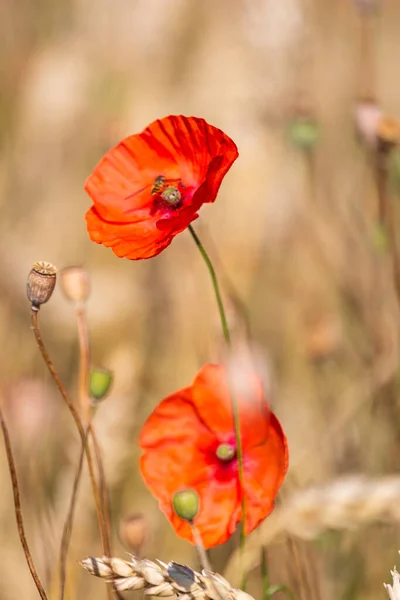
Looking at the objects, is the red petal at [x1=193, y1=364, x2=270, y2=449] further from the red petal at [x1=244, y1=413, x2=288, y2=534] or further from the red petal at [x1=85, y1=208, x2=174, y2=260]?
the red petal at [x1=85, y1=208, x2=174, y2=260]

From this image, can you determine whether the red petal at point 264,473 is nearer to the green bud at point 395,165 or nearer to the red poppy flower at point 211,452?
the red poppy flower at point 211,452

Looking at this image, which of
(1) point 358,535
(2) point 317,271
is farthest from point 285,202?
(1) point 358,535

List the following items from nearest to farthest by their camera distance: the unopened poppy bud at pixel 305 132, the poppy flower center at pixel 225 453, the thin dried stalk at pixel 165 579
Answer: the thin dried stalk at pixel 165 579 < the poppy flower center at pixel 225 453 < the unopened poppy bud at pixel 305 132

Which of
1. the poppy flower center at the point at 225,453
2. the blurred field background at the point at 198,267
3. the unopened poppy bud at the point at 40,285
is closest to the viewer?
the unopened poppy bud at the point at 40,285

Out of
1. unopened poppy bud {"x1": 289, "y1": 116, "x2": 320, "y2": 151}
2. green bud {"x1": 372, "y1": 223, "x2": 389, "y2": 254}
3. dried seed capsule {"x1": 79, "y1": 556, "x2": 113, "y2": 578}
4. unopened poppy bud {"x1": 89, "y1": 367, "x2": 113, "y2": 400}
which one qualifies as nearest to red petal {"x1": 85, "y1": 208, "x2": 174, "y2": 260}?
unopened poppy bud {"x1": 89, "y1": 367, "x2": 113, "y2": 400}

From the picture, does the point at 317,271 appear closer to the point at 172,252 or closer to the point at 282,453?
the point at 172,252

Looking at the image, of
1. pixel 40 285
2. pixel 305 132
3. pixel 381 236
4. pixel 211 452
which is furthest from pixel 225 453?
pixel 305 132

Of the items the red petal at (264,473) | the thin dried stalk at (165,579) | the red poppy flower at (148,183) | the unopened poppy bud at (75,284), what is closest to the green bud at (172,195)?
the red poppy flower at (148,183)

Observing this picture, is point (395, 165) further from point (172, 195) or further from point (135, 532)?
point (135, 532)
